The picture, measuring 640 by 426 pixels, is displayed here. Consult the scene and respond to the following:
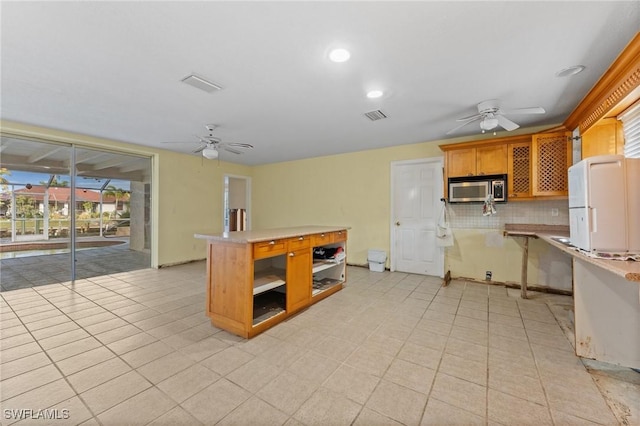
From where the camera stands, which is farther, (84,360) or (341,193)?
(341,193)

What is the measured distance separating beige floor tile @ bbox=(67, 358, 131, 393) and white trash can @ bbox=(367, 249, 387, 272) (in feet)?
13.0

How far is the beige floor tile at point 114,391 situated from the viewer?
158cm

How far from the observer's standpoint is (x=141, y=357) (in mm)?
2088

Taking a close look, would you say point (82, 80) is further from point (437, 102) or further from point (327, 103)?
point (437, 102)

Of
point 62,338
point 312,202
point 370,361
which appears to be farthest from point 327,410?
point 312,202

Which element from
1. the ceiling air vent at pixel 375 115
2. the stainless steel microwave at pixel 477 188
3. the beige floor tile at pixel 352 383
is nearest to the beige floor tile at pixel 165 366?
the beige floor tile at pixel 352 383

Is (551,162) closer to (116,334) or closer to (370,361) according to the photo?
(370,361)

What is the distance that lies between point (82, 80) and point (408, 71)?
310 cm

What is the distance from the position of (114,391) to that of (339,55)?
2.89 metres

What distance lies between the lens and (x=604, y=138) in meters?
2.79

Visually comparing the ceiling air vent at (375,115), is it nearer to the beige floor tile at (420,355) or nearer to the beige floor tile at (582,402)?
the beige floor tile at (420,355)

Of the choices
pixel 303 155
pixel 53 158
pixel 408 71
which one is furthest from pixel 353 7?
pixel 53 158

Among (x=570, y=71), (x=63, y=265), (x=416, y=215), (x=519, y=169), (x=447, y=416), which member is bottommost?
(x=447, y=416)

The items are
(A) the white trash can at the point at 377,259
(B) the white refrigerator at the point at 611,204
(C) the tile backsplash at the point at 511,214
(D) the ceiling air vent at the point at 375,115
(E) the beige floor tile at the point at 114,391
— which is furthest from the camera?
(A) the white trash can at the point at 377,259
